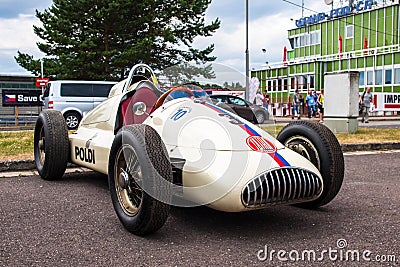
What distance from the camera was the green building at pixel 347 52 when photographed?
32781 millimetres

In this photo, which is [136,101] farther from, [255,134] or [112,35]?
[112,35]

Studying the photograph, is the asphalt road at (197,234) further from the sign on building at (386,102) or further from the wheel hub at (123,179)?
the sign on building at (386,102)

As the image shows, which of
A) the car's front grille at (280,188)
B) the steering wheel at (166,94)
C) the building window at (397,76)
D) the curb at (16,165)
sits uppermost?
the building window at (397,76)

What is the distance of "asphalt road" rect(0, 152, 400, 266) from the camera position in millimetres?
3006

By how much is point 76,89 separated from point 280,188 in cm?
1539

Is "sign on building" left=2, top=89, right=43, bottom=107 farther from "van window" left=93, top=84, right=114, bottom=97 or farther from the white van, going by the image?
"van window" left=93, top=84, right=114, bottom=97

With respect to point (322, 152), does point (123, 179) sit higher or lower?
lower

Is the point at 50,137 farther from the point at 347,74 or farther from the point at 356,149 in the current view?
the point at 347,74

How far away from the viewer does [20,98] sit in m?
22.7

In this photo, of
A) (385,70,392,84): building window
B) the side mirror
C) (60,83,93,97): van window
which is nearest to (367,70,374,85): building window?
(385,70,392,84): building window

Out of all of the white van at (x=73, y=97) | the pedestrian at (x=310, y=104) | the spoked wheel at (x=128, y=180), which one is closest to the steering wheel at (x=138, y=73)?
the spoked wheel at (x=128, y=180)

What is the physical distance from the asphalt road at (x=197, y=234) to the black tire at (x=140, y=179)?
0.46ft

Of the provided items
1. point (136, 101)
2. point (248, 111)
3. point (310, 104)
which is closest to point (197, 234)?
point (248, 111)

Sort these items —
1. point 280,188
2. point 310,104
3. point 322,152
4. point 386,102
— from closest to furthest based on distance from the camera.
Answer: point 280,188, point 322,152, point 310,104, point 386,102
